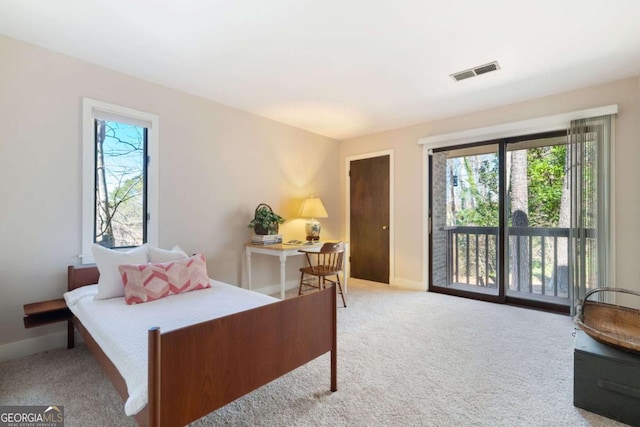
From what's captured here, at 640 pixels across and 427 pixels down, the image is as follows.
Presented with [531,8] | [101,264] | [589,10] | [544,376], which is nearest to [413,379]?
[544,376]

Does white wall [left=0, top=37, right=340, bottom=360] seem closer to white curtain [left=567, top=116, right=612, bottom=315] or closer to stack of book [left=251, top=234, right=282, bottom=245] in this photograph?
stack of book [left=251, top=234, right=282, bottom=245]

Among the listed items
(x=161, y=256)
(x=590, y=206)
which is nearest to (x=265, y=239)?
(x=161, y=256)

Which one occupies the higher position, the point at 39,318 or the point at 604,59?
the point at 604,59

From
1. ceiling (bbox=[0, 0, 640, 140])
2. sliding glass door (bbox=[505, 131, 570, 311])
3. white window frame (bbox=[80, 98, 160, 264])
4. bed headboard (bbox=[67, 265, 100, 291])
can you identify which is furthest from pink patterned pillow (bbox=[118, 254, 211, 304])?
sliding glass door (bbox=[505, 131, 570, 311])

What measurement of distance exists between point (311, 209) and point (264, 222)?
0.78m

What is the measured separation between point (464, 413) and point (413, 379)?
14.8 inches

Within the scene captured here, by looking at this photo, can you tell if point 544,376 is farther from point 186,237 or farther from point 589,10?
point 186,237

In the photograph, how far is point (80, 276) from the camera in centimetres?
244

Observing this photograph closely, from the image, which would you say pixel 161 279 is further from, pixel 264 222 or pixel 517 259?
pixel 517 259

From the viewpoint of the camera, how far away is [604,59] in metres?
2.51

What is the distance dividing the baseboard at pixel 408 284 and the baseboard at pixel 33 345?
3706 millimetres

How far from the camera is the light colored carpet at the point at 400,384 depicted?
1.61m

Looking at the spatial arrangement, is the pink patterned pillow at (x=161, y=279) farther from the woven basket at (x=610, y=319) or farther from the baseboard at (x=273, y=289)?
the woven basket at (x=610, y=319)

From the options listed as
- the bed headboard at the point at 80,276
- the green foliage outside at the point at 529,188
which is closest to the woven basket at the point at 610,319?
the green foliage outside at the point at 529,188
